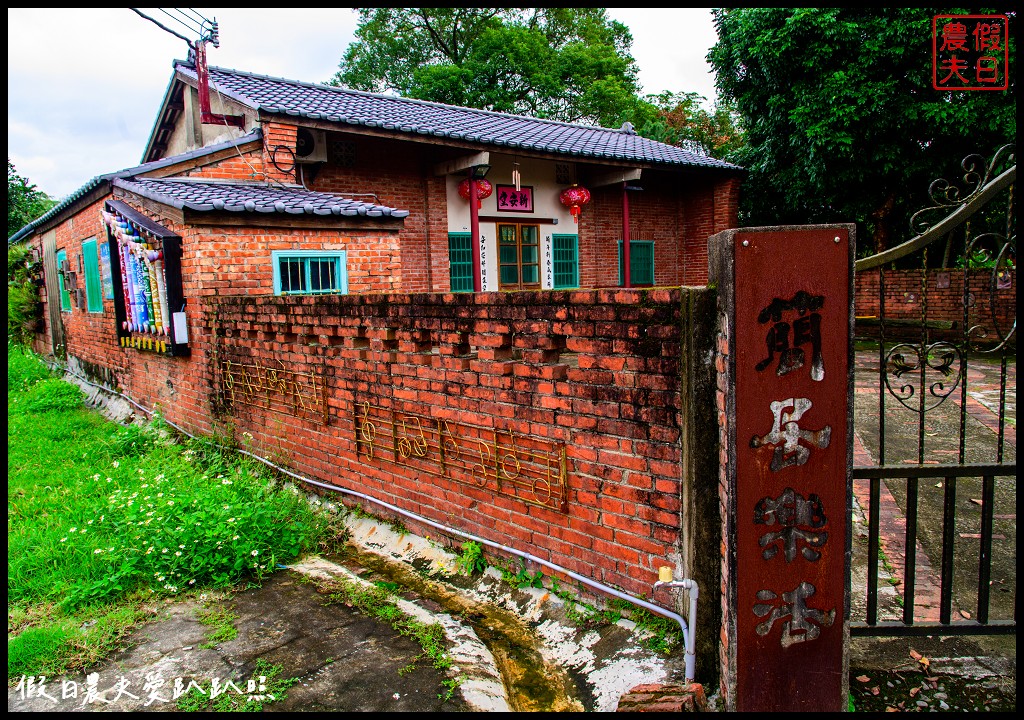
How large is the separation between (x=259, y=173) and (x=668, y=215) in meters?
10.4

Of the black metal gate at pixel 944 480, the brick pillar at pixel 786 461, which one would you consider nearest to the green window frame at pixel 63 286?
the brick pillar at pixel 786 461

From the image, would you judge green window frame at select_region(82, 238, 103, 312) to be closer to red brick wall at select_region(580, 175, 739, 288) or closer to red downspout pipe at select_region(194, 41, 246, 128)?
red downspout pipe at select_region(194, 41, 246, 128)

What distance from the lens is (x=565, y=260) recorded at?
14203 millimetres

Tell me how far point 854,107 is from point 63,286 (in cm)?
1499

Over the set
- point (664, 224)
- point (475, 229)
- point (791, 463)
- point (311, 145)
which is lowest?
point (791, 463)

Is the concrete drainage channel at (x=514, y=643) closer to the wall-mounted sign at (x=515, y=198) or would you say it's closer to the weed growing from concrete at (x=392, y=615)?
the weed growing from concrete at (x=392, y=615)

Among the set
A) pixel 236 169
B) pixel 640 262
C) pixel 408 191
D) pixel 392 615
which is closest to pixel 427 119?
pixel 408 191

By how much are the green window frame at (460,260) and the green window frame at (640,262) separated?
4.34 m

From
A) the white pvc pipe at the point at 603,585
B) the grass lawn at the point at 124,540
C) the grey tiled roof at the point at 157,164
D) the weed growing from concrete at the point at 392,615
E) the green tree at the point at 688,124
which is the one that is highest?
the green tree at the point at 688,124

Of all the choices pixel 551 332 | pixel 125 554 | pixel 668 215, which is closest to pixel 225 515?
pixel 125 554

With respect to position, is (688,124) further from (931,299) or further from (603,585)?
(603,585)

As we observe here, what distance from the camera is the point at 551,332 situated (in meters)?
3.13

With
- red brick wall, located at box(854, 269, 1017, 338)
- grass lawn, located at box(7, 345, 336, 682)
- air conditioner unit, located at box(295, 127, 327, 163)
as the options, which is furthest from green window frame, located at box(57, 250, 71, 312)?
red brick wall, located at box(854, 269, 1017, 338)

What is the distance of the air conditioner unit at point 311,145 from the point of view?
31.9ft
